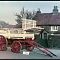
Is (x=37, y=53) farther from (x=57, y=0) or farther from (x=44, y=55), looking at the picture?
(x=57, y=0)

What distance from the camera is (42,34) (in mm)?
8258

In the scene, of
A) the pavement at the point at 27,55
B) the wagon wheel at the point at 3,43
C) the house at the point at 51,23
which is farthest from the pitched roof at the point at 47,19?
the wagon wheel at the point at 3,43

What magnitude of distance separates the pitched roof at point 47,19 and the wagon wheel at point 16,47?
315 millimetres

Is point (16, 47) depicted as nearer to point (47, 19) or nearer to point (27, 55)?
point (27, 55)

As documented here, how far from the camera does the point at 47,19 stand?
8.28 meters

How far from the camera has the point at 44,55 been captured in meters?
8.27

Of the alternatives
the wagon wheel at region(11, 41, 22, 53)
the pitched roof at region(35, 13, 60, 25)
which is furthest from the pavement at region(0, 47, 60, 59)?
the pitched roof at region(35, 13, 60, 25)

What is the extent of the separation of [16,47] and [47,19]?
1.50 feet

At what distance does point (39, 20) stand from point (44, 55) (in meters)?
0.38

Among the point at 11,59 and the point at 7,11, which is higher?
the point at 7,11

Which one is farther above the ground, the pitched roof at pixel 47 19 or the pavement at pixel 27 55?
the pitched roof at pixel 47 19

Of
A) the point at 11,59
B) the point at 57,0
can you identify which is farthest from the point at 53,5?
the point at 11,59

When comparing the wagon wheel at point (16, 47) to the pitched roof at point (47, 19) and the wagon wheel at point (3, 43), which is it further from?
the pitched roof at point (47, 19)

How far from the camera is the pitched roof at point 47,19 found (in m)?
8.27
